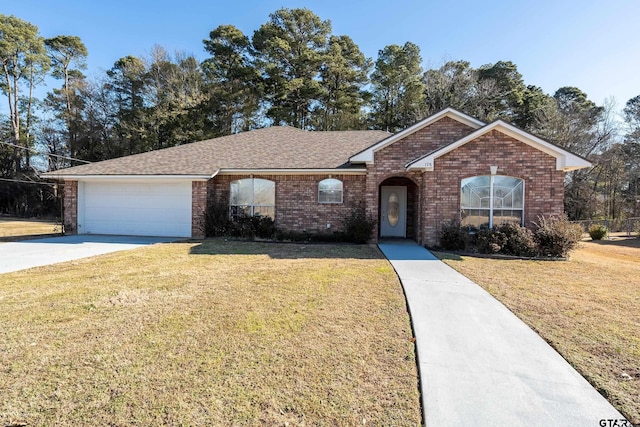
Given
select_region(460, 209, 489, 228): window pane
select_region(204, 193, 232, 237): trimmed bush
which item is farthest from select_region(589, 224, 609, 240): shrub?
select_region(204, 193, 232, 237): trimmed bush

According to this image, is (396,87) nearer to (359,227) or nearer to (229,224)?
(359,227)

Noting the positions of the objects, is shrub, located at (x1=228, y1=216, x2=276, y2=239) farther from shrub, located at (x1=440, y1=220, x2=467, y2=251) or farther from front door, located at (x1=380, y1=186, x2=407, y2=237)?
shrub, located at (x1=440, y1=220, x2=467, y2=251)

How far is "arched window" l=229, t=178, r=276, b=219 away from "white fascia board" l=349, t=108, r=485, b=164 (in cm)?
387

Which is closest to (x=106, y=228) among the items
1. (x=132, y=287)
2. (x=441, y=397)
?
(x=132, y=287)

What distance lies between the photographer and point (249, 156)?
48.2 feet

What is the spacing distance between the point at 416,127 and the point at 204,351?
10.7 m

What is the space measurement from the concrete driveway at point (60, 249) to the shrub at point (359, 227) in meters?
7.25

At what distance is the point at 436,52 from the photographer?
99.6 ft

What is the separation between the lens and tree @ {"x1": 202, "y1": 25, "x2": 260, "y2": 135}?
1138 inches

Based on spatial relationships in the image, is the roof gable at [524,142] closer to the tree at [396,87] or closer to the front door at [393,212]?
the front door at [393,212]

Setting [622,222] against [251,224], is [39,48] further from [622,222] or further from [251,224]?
[622,222]

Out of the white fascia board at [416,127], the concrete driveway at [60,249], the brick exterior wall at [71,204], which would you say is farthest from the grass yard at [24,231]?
the white fascia board at [416,127]

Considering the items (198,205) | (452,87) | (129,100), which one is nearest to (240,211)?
(198,205)

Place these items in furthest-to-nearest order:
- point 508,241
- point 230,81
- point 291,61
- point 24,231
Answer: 1. point 230,81
2. point 291,61
3. point 24,231
4. point 508,241
